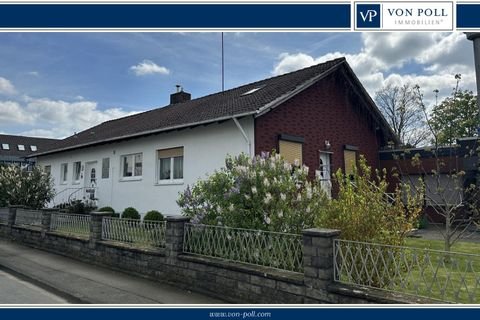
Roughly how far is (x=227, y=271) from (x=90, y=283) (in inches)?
111

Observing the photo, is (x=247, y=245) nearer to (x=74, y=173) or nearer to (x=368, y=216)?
(x=368, y=216)

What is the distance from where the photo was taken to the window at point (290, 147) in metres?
11.9

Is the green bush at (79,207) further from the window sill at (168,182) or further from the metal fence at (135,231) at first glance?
the metal fence at (135,231)

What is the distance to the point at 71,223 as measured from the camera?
10.3m

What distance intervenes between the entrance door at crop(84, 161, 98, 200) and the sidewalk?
24.7 feet

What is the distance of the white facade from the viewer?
11.6 m

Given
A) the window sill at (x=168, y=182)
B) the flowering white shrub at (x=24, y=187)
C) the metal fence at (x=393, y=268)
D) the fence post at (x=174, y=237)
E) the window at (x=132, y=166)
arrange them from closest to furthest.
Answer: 1. the metal fence at (x=393, y=268)
2. the fence post at (x=174, y=237)
3. the window sill at (x=168, y=182)
4. the window at (x=132, y=166)
5. the flowering white shrub at (x=24, y=187)

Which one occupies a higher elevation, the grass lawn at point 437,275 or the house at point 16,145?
the house at point 16,145

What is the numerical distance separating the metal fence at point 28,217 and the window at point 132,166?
381 centimetres

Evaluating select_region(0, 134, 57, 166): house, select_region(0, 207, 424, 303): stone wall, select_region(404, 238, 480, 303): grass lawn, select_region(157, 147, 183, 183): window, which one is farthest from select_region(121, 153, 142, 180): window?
select_region(0, 134, 57, 166): house

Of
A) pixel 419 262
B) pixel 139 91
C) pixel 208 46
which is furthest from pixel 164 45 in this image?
pixel 419 262

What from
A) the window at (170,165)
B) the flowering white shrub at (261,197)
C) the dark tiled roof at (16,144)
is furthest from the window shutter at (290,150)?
the dark tiled roof at (16,144)

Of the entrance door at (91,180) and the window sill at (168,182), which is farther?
the entrance door at (91,180)

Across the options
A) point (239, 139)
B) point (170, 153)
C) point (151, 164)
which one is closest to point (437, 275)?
point (239, 139)
